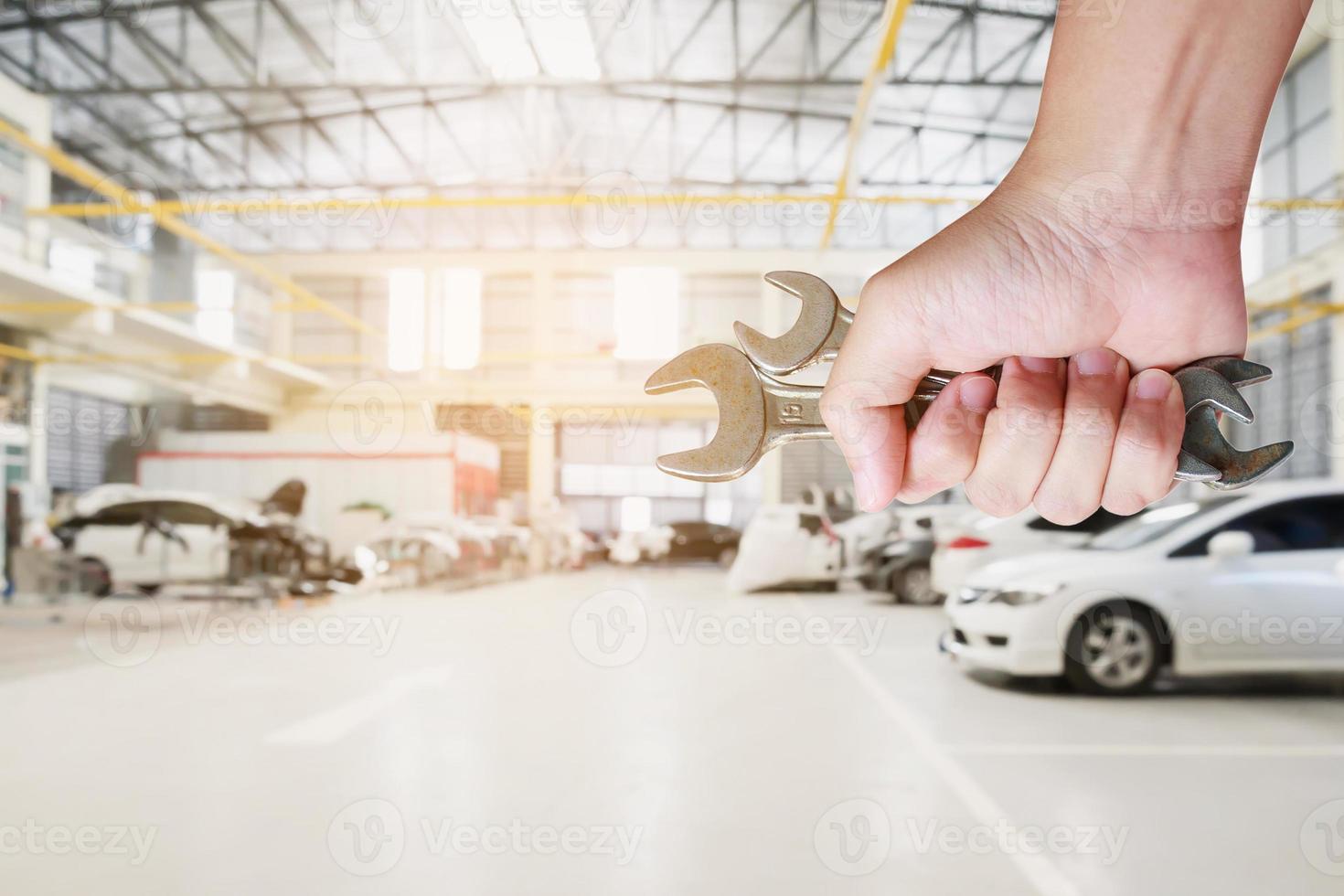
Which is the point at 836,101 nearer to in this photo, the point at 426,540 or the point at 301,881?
the point at 426,540

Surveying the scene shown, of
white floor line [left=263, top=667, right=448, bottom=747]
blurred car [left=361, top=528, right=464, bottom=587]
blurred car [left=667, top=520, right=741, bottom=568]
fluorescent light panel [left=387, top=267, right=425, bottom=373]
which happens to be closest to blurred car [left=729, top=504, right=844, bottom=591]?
blurred car [left=361, top=528, right=464, bottom=587]

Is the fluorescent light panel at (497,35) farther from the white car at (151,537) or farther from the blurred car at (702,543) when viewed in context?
the blurred car at (702,543)

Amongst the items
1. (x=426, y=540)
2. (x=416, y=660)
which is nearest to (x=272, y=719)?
(x=416, y=660)

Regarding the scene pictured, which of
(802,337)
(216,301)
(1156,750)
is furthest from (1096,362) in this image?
(216,301)

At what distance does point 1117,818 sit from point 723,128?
1399 centimetres

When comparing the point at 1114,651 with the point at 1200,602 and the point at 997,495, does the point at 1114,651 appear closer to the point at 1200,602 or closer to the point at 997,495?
the point at 1200,602

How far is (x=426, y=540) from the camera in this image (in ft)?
37.4

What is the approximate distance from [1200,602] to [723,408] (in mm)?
4839

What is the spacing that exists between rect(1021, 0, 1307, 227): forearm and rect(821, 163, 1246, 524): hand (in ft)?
0.09

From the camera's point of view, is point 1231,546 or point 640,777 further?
point 1231,546

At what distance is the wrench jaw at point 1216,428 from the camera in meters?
0.74

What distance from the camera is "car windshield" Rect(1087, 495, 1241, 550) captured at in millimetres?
5160

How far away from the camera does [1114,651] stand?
482 centimetres

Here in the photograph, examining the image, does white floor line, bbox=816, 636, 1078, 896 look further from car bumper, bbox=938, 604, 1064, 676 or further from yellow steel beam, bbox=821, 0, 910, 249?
yellow steel beam, bbox=821, 0, 910, 249
